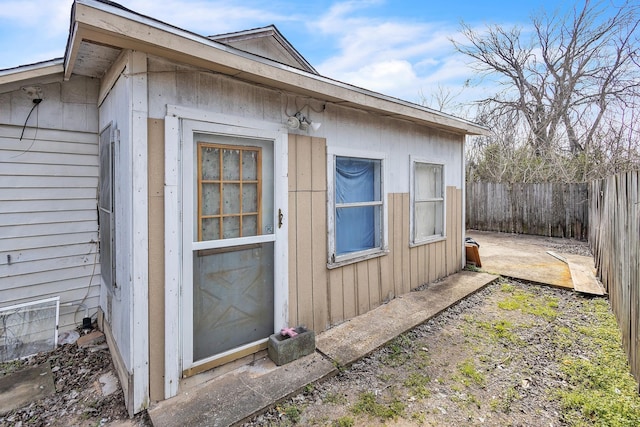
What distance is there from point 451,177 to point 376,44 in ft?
22.4

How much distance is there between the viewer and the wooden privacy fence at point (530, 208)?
864cm

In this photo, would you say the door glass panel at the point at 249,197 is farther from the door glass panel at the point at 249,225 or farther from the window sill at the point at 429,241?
the window sill at the point at 429,241

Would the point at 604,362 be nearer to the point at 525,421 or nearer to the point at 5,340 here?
the point at 525,421

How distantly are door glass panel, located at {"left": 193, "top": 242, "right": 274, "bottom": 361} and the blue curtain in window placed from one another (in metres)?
1.06

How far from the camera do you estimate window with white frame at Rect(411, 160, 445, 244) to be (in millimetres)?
4453

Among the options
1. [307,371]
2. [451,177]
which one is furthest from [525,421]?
[451,177]

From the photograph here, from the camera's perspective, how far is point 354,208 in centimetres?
366

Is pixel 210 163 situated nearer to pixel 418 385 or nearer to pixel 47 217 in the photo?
pixel 47 217

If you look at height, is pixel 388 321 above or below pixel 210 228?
below

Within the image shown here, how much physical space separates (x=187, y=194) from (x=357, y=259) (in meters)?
2.00

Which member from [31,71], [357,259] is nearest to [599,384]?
[357,259]

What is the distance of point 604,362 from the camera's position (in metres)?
2.70

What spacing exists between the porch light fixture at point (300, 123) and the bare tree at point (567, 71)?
10940 mm

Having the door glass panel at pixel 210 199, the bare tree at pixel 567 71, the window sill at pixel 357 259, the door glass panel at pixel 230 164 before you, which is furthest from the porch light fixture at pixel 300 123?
the bare tree at pixel 567 71
